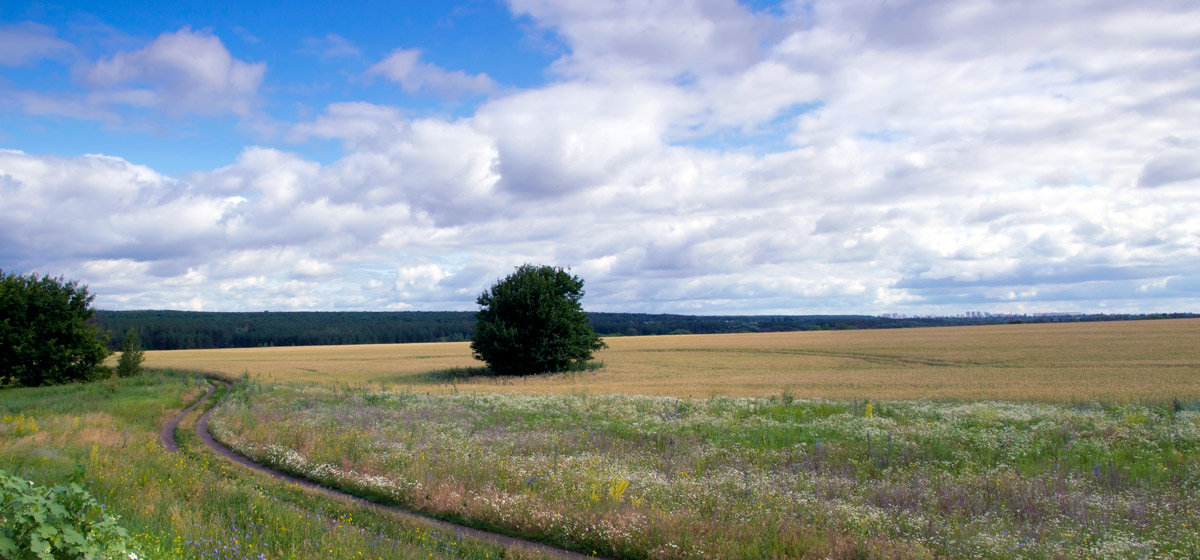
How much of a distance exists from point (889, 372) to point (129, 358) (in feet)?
164

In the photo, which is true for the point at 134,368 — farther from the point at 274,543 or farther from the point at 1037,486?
the point at 1037,486

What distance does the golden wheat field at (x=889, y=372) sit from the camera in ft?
88.6

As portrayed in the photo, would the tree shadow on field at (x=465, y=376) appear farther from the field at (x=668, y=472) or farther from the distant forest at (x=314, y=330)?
the distant forest at (x=314, y=330)

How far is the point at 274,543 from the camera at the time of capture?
7.58m

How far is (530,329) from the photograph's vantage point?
143 feet

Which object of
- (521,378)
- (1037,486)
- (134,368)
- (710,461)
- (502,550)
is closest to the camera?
(502,550)

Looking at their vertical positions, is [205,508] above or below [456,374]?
above

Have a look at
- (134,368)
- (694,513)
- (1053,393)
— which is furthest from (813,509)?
(134,368)

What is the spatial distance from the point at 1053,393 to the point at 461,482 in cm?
2418

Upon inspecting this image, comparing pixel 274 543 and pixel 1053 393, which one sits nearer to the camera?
pixel 274 543

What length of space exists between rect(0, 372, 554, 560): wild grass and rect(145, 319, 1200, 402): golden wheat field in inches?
704

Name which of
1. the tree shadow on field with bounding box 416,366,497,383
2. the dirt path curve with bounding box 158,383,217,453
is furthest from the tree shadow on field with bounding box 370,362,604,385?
the dirt path curve with bounding box 158,383,217,453

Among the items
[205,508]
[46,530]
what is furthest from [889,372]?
[46,530]

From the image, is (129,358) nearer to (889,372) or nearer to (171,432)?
(171,432)
